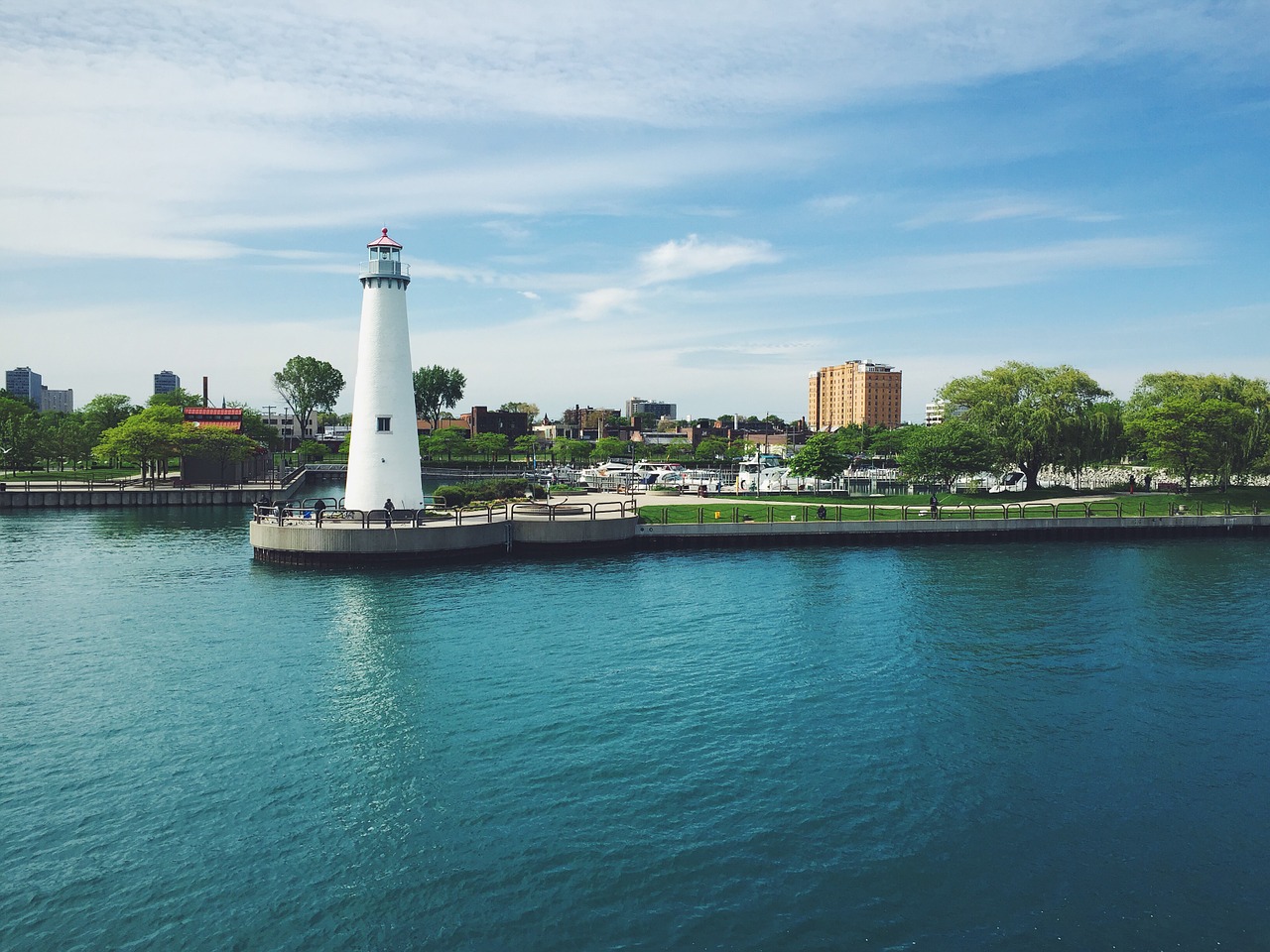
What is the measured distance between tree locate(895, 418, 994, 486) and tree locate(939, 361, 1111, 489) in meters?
2.86

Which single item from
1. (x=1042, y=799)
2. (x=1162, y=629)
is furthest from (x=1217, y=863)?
(x=1162, y=629)

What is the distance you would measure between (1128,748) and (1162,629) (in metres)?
16.8

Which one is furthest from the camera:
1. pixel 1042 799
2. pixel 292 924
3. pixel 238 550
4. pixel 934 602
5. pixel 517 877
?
pixel 238 550

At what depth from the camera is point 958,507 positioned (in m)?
76.4

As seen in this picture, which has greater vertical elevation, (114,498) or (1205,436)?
(1205,436)

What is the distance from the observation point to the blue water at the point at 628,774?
16234 mm

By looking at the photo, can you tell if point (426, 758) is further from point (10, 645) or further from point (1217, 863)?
point (10, 645)

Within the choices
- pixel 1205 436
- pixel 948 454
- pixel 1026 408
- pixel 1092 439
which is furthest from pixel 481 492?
pixel 1205 436

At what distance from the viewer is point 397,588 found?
4691 centimetres

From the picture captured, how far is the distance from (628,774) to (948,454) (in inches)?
2674

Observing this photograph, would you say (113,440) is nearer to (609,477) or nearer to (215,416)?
(215,416)

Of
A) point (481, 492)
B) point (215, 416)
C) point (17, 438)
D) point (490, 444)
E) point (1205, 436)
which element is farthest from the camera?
point (490, 444)

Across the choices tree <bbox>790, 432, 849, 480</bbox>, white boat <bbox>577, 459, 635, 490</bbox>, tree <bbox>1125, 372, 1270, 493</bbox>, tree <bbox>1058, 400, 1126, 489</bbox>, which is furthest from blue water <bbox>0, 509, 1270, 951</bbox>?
white boat <bbox>577, 459, 635, 490</bbox>

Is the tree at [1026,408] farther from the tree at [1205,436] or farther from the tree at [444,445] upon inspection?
the tree at [444,445]
